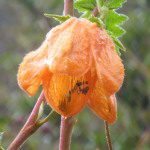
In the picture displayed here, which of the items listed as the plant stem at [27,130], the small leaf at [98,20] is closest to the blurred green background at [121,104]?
the plant stem at [27,130]

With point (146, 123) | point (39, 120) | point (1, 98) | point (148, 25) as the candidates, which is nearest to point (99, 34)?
point (39, 120)

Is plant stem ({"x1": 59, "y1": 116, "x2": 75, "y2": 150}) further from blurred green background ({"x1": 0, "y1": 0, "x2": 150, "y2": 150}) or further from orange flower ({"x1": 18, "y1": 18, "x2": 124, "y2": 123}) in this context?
blurred green background ({"x1": 0, "y1": 0, "x2": 150, "y2": 150})

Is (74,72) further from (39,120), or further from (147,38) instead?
(147,38)

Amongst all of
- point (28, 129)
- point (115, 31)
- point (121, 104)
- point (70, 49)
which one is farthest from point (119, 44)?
point (121, 104)

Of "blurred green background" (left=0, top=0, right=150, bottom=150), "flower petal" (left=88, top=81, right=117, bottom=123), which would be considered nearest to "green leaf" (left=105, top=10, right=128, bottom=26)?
"flower petal" (left=88, top=81, right=117, bottom=123)

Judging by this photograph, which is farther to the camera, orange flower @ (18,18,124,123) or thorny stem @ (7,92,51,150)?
thorny stem @ (7,92,51,150)

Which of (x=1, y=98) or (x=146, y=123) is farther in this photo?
(x=1, y=98)

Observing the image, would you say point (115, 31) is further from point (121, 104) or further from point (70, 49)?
point (121, 104)
